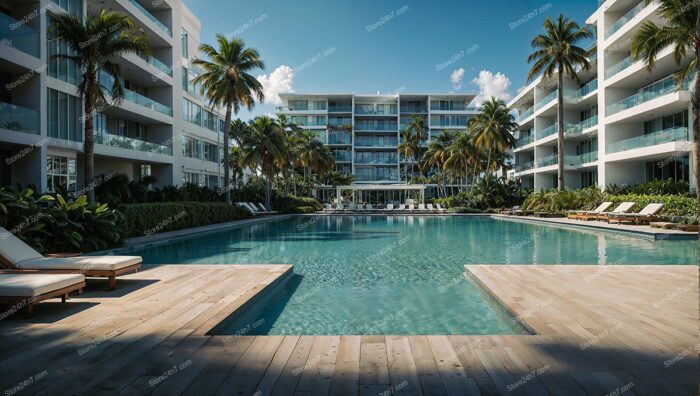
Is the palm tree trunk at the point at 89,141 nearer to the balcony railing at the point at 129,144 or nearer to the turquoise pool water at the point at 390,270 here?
the turquoise pool water at the point at 390,270

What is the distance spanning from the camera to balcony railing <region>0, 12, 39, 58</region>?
14.8 meters

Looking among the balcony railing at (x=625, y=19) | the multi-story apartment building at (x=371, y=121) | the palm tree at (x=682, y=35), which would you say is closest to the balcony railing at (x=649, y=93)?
the balcony railing at (x=625, y=19)

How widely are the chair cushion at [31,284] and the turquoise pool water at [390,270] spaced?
2249 millimetres

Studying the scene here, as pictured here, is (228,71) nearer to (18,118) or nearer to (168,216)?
(168,216)

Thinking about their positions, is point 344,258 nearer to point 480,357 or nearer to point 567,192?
point 480,357

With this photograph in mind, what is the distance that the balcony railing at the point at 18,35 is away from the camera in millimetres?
14797

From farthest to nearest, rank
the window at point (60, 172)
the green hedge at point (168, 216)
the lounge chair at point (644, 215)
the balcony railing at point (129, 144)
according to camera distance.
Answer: the balcony railing at point (129, 144) < the lounge chair at point (644, 215) < the window at point (60, 172) < the green hedge at point (168, 216)

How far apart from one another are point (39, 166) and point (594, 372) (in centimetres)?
1925

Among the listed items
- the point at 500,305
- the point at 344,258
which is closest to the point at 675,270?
the point at 500,305

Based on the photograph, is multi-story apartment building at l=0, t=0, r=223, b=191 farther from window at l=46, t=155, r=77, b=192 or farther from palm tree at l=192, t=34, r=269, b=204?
palm tree at l=192, t=34, r=269, b=204

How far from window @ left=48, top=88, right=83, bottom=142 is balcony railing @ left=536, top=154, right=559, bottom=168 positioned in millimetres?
34822

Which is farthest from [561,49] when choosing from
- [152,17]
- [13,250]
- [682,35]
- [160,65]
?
[13,250]

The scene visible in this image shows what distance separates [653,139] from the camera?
23.3 metres

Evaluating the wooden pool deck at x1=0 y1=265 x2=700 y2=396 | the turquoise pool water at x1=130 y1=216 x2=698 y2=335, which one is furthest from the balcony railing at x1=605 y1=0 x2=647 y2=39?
the wooden pool deck at x1=0 y1=265 x2=700 y2=396
